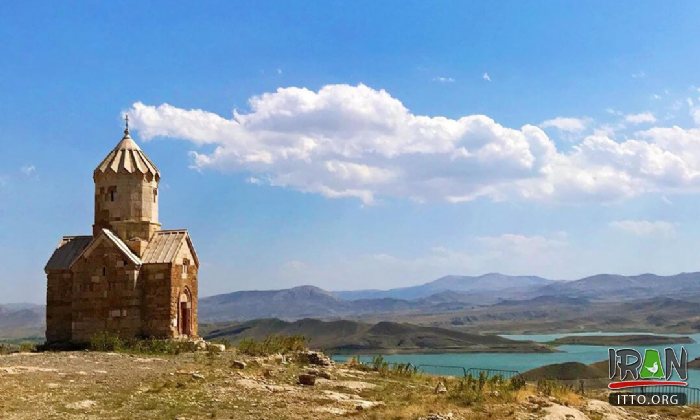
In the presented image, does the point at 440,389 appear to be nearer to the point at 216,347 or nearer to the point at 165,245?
the point at 216,347

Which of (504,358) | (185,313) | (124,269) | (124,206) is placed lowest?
(504,358)

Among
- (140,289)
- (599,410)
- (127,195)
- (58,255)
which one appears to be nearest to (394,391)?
(599,410)

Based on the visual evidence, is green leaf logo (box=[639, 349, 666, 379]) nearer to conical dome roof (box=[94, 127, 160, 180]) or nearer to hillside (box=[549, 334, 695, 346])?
conical dome roof (box=[94, 127, 160, 180])

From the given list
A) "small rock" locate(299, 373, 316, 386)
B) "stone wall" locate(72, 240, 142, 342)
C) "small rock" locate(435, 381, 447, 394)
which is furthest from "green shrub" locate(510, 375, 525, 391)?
"stone wall" locate(72, 240, 142, 342)

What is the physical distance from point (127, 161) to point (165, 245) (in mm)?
3722

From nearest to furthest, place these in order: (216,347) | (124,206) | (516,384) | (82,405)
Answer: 1. (82,405)
2. (516,384)
3. (216,347)
4. (124,206)

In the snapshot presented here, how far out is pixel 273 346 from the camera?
82.6 feet

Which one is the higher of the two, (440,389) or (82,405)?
(82,405)

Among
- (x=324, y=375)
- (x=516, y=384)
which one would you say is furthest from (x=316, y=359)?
(x=516, y=384)

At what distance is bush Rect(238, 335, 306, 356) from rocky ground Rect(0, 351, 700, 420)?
205 centimetres

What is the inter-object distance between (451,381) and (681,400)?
7.11 m

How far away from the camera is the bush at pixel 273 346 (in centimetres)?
2442

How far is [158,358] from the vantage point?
71.8ft

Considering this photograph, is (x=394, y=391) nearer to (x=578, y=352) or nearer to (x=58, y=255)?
(x=58, y=255)
